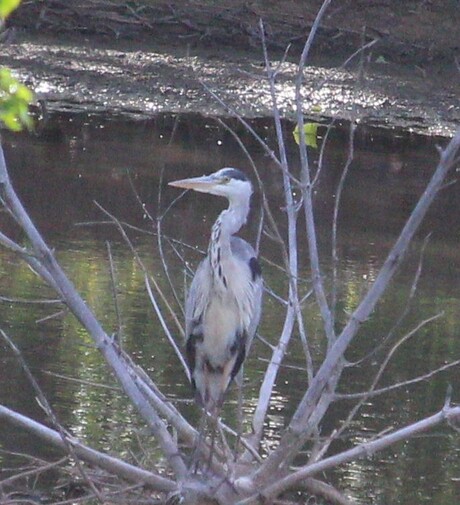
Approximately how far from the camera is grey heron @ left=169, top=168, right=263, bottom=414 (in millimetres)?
4645

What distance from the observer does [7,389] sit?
5.99 metres

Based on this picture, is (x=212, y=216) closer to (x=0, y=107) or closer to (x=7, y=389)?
(x=7, y=389)

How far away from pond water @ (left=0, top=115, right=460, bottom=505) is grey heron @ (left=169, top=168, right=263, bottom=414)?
0.77 ft

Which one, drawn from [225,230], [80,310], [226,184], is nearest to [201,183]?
[226,184]

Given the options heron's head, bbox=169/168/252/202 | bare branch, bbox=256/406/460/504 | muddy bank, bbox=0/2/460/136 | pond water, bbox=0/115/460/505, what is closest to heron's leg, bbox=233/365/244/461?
bare branch, bbox=256/406/460/504

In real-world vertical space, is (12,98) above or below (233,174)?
above

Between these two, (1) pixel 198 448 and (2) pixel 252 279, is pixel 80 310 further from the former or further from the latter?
(2) pixel 252 279

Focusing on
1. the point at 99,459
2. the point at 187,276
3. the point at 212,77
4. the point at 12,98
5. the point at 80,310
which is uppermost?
the point at 12,98

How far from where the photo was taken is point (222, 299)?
4711mm

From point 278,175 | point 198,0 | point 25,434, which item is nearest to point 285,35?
point 198,0

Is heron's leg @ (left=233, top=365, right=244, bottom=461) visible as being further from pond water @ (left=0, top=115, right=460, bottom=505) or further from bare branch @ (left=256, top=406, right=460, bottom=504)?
pond water @ (left=0, top=115, right=460, bottom=505)

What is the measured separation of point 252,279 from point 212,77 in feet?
29.4

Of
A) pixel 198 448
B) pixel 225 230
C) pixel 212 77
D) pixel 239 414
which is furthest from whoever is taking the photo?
pixel 212 77

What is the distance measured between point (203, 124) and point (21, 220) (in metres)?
9.10
